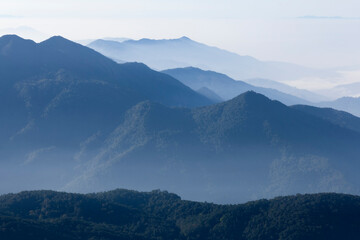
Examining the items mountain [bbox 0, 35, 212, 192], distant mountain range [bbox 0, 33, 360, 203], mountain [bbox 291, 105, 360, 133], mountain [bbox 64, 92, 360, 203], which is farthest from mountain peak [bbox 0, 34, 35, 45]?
mountain [bbox 291, 105, 360, 133]

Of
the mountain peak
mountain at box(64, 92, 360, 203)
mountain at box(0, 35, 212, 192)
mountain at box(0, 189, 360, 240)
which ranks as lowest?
mountain at box(0, 189, 360, 240)

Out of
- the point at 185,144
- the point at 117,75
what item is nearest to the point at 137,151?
the point at 185,144

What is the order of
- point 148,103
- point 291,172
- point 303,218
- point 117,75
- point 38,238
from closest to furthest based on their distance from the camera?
point 38,238
point 303,218
point 291,172
point 148,103
point 117,75

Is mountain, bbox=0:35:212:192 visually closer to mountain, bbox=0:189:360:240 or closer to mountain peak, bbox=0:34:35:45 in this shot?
mountain peak, bbox=0:34:35:45

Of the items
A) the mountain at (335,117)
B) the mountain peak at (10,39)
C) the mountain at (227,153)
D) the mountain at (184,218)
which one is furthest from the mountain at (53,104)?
the mountain at (184,218)

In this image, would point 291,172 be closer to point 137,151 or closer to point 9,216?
point 137,151
